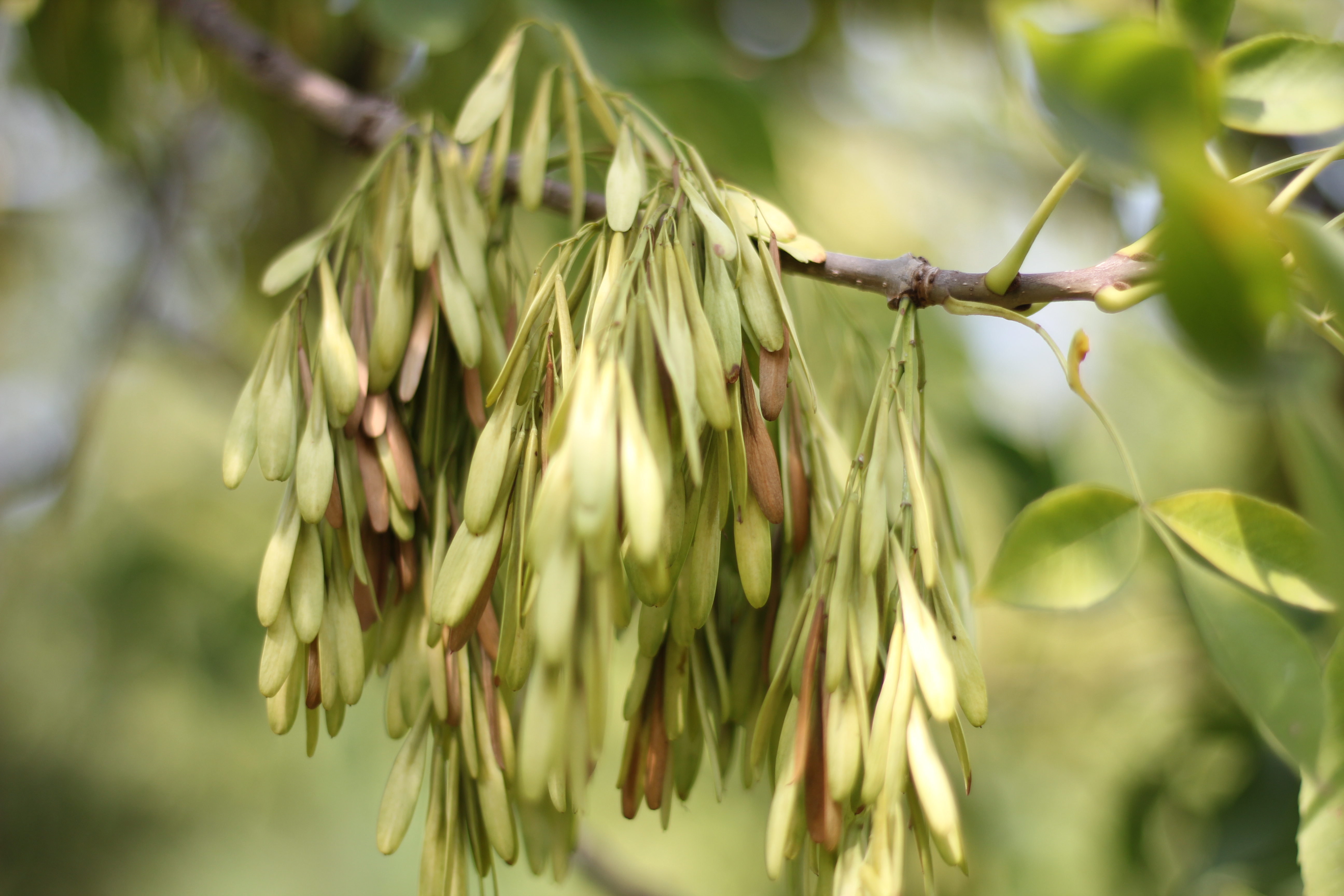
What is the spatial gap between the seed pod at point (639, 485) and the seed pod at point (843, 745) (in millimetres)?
91

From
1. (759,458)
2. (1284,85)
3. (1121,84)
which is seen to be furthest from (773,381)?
(1284,85)

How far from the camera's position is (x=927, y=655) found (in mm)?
236

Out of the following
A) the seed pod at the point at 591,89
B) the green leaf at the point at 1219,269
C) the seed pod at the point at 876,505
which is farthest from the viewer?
the seed pod at the point at 591,89

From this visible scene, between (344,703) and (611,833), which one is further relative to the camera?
(611,833)

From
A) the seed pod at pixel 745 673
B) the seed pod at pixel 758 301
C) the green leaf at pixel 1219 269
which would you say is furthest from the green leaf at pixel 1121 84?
the seed pod at pixel 745 673

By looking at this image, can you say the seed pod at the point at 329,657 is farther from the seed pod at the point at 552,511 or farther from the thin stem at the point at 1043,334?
the thin stem at the point at 1043,334

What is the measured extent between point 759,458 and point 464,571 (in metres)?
0.11

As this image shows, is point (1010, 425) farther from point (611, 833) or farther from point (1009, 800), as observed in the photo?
point (611, 833)

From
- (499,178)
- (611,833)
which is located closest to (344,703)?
(499,178)

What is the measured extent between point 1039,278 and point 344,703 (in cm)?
32

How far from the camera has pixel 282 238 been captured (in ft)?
3.69

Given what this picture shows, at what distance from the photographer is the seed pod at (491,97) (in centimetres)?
36

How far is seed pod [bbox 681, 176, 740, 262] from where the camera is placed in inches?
10.5

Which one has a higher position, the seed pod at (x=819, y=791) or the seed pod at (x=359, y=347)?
the seed pod at (x=359, y=347)
